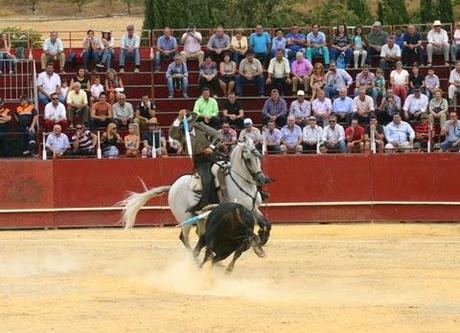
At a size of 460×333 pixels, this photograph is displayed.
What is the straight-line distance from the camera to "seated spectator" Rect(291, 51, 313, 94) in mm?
26594

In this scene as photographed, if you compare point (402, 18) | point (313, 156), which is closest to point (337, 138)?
point (313, 156)

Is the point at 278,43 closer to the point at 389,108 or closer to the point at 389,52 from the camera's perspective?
the point at 389,52

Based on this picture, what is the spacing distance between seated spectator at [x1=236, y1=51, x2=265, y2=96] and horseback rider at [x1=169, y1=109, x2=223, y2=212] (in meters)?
10.4

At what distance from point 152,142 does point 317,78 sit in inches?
153

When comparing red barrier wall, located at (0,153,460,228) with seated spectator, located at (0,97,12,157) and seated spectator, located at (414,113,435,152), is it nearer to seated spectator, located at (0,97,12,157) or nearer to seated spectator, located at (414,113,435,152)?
seated spectator, located at (414,113,435,152)

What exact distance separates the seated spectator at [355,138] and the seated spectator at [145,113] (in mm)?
4117

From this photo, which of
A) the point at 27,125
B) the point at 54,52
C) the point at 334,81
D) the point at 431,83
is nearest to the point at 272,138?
the point at 334,81

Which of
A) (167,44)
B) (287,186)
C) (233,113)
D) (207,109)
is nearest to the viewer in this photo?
(287,186)

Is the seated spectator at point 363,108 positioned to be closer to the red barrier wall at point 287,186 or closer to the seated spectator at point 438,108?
the seated spectator at point 438,108

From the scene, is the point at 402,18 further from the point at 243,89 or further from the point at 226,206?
the point at 226,206

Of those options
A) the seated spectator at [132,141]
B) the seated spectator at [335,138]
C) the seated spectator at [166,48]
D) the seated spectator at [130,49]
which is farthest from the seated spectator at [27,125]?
the seated spectator at [335,138]

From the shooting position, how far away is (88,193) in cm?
2403

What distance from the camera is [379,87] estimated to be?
85.3 feet

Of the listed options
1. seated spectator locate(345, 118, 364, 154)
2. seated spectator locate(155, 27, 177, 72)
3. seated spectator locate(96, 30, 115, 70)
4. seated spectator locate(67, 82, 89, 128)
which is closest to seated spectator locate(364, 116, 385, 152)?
seated spectator locate(345, 118, 364, 154)
